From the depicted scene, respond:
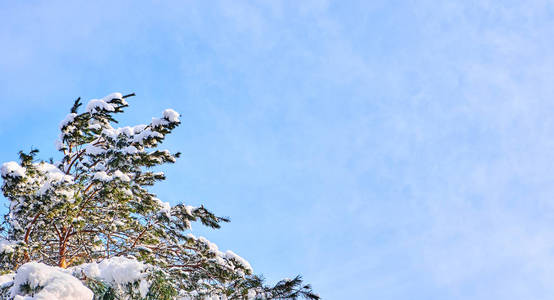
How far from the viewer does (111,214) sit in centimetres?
1273

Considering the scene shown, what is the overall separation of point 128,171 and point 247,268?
13.5 ft

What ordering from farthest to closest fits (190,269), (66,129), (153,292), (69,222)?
1. (190,269)
2. (66,129)
3. (69,222)
4. (153,292)

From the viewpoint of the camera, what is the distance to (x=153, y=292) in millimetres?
7258

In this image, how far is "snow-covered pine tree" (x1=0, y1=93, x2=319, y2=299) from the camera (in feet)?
34.9

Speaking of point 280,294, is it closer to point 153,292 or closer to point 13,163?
point 153,292

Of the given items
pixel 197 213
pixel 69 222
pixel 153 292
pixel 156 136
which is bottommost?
pixel 153 292

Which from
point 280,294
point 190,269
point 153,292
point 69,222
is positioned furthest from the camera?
point 190,269

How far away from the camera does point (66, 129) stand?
40.6 feet

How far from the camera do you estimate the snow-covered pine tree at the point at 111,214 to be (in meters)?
10.6

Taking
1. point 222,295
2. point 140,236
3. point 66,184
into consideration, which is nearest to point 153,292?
point 222,295

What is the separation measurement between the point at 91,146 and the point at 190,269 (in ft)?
14.2

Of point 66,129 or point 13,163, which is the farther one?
point 66,129

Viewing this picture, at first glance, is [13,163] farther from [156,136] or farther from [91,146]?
[156,136]

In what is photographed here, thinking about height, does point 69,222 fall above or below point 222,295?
above
